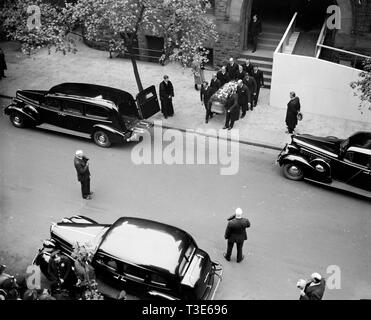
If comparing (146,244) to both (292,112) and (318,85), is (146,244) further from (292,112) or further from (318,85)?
(318,85)

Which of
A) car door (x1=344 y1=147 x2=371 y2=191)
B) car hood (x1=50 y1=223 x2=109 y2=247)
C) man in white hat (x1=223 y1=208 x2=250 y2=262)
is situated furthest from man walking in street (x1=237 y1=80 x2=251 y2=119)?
car hood (x1=50 y1=223 x2=109 y2=247)

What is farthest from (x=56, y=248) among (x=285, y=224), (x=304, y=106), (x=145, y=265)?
(x=304, y=106)

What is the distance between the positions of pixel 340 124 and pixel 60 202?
978cm

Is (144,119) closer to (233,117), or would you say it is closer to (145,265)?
(233,117)

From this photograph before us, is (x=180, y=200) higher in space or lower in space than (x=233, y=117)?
lower

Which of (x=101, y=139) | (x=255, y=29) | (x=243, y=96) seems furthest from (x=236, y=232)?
(x=255, y=29)

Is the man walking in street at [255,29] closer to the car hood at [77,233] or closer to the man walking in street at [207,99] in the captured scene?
the man walking in street at [207,99]

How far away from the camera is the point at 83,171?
41.3 feet

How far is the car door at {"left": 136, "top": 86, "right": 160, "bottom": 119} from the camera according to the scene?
16172 mm

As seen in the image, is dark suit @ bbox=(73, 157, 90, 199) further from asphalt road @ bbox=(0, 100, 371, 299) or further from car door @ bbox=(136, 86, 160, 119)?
car door @ bbox=(136, 86, 160, 119)

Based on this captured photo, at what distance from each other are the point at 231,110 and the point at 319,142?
3.46 meters

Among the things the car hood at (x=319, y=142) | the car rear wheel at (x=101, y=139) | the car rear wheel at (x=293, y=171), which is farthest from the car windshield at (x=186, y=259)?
the car rear wheel at (x=101, y=139)

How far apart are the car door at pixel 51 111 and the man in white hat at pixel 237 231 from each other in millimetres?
7654
